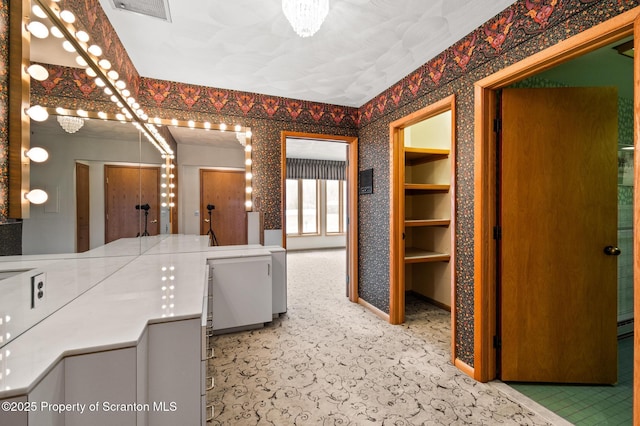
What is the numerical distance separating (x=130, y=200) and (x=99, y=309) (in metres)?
0.97

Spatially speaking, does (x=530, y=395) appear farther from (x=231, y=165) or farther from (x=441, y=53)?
(x=231, y=165)

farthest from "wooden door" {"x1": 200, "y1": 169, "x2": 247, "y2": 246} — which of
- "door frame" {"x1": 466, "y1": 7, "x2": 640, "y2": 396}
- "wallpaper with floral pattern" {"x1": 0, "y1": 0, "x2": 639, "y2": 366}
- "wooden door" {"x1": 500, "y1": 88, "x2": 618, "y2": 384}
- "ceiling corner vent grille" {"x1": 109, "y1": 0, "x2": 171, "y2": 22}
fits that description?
"wooden door" {"x1": 500, "y1": 88, "x2": 618, "y2": 384}

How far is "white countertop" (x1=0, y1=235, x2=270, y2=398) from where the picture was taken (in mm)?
844

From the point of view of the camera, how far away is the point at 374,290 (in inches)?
133

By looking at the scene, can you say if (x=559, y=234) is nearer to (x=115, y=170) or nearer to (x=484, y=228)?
(x=484, y=228)

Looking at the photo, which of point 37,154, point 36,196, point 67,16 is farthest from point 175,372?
point 67,16

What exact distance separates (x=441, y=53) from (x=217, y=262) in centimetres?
267

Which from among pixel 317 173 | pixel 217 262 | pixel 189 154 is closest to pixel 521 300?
pixel 217 262

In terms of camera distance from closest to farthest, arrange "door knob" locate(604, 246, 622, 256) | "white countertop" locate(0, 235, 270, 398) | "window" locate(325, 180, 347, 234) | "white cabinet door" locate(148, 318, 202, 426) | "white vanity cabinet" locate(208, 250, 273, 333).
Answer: "white countertop" locate(0, 235, 270, 398) < "white cabinet door" locate(148, 318, 202, 426) < "door knob" locate(604, 246, 622, 256) < "white vanity cabinet" locate(208, 250, 273, 333) < "window" locate(325, 180, 347, 234)

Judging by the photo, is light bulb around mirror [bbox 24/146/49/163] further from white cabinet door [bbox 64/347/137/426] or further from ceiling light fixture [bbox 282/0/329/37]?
ceiling light fixture [bbox 282/0/329/37]

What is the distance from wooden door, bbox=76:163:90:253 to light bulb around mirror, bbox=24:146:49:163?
0.74ft

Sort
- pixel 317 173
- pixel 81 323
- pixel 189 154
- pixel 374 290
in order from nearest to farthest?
pixel 81 323
pixel 189 154
pixel 374 290
pixel 317 173

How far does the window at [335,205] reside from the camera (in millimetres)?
8220

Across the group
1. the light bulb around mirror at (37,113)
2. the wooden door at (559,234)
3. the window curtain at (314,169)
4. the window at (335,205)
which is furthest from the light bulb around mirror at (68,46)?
the window at (335,205)
